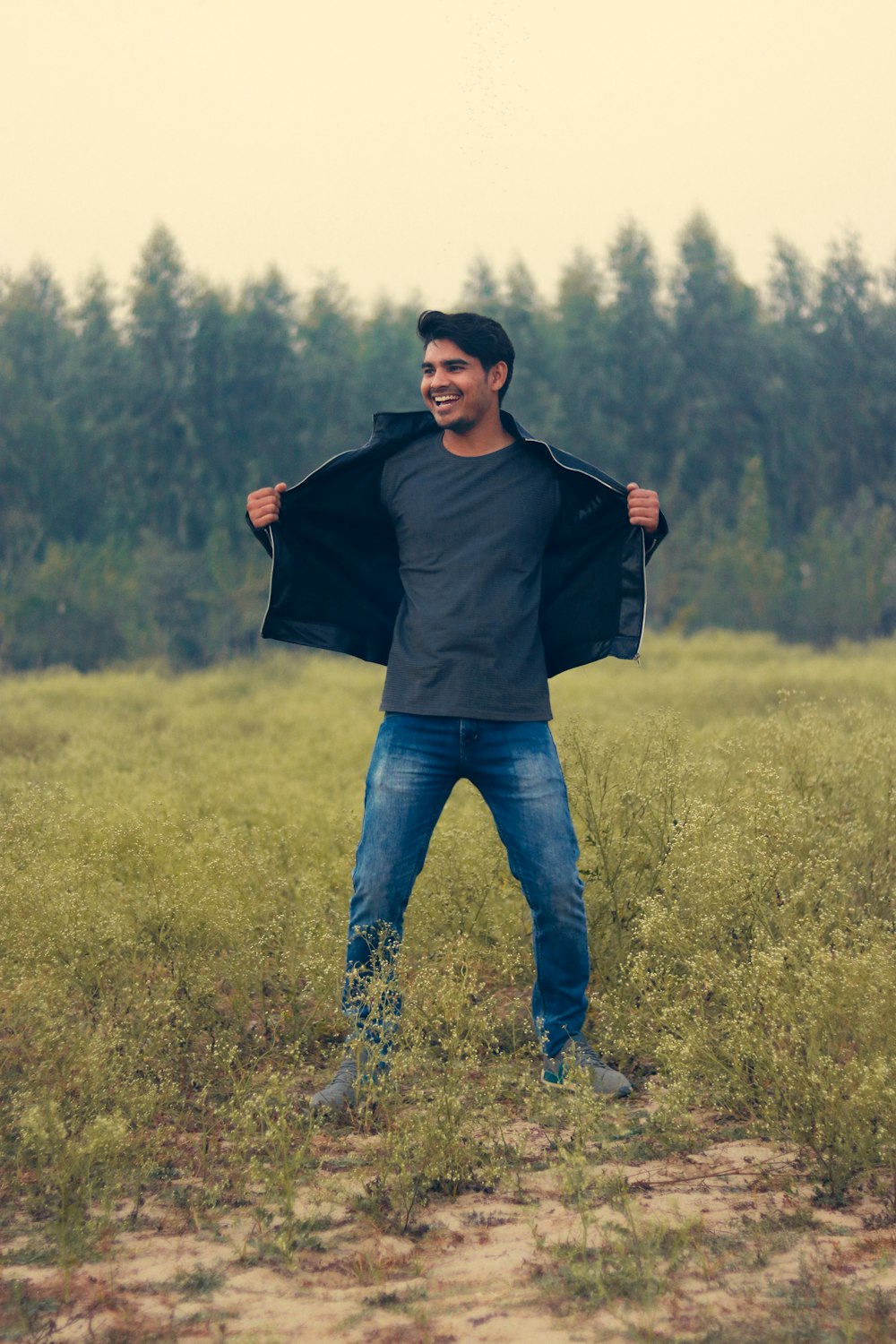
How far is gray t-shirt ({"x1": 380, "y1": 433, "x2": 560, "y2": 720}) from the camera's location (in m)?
4.00

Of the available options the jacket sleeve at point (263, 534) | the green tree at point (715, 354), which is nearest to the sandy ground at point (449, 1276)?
the jacket sleeve at point (263, 534)

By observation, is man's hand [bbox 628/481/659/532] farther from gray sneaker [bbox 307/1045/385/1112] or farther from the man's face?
gray sneaker [bbox 307/1045/385/1112]

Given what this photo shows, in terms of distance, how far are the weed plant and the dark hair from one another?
1742 mm

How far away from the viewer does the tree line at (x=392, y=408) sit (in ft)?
88.9

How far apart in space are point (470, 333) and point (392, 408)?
28.0 m

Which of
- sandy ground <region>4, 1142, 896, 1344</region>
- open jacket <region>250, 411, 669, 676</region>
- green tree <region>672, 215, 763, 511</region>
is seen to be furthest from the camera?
green tree <region>672, 215, 763, 511</region>

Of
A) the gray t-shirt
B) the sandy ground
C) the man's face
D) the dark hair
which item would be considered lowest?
the sandy ground

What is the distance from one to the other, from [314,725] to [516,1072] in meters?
9.40

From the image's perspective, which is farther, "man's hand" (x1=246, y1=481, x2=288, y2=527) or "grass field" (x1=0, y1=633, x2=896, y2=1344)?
"man's hand" (x1=246, y1=481, x2=288, y2=527)

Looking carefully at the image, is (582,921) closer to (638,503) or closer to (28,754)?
(638,503)

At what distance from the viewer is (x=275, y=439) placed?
98.4ft

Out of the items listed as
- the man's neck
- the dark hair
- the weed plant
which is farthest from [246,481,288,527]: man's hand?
the weed plant

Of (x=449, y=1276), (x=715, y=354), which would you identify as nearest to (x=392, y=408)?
(x=715, y=354)

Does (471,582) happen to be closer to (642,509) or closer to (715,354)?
(642,509)
